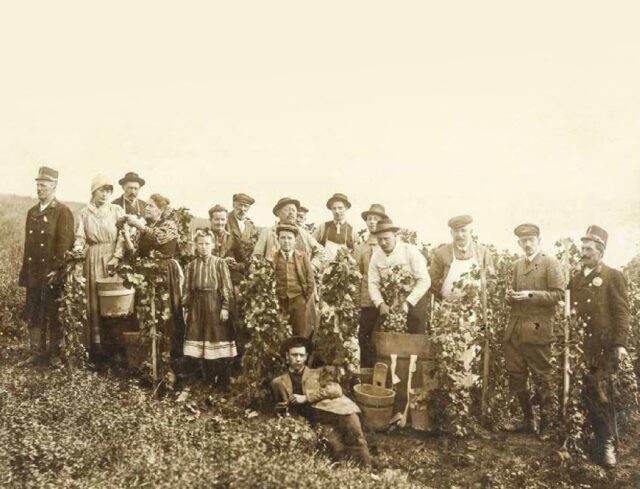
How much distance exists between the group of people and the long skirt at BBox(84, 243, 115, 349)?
0.01m

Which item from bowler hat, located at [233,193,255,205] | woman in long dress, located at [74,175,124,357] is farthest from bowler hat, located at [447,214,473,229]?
woman in long dress, located at [74,175,124,357]

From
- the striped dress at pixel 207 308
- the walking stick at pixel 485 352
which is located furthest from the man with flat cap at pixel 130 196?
the walking stick at pixel 485 352

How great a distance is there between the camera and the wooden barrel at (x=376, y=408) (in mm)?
5387

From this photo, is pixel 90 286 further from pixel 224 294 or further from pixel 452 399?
pixel 452 399

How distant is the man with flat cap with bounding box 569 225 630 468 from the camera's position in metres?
5.08

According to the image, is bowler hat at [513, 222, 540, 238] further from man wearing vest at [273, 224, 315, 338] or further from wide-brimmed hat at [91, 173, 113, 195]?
wide-brimmed hat at [91, 173, 113, 195]

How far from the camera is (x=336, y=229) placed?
757 cm

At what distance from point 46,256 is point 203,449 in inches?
139

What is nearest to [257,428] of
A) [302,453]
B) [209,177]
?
[302,453]

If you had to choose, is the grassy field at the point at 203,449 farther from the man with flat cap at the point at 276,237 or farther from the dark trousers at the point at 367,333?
the man with flat cap at the point at 276,237

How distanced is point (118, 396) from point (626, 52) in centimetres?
664

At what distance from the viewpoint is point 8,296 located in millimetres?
8695

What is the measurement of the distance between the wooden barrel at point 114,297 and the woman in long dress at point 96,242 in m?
0.11

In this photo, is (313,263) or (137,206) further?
(137,206)
